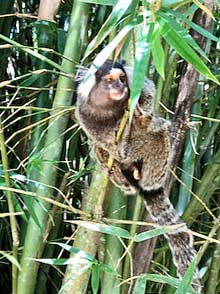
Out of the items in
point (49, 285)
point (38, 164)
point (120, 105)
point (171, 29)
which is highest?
point (171, 29)

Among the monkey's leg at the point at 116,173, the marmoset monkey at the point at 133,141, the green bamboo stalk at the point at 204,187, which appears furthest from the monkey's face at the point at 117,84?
the green bamboo stalk at the point at 204,187

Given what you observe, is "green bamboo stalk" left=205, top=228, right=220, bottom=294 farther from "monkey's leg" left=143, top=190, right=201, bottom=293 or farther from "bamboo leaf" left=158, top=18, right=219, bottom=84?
"bamboo leaf" left=158, top=18, right=219, bottom=84

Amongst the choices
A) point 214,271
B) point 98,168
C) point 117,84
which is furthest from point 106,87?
point 214,271

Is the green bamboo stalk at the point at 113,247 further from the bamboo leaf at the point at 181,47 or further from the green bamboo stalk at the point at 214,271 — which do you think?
the bamboo leaf at the point at 181,47

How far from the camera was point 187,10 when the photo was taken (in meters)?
0.95

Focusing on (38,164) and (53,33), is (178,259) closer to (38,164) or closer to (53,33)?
(38,164)

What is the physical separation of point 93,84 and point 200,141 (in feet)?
0.97

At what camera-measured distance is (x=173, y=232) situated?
110 centimetres

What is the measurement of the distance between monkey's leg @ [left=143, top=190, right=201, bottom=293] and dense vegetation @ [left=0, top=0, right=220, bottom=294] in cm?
3

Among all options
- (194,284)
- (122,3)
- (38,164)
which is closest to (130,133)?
(38,164)

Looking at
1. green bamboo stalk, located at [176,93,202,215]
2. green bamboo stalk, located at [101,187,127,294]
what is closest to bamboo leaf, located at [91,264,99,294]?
green bamboo stalk, located at [101,187,127,294]

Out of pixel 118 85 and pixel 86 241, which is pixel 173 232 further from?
pixel 118 85

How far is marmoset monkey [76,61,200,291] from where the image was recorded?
1.10 m

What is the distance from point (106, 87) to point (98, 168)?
162 millimetres
